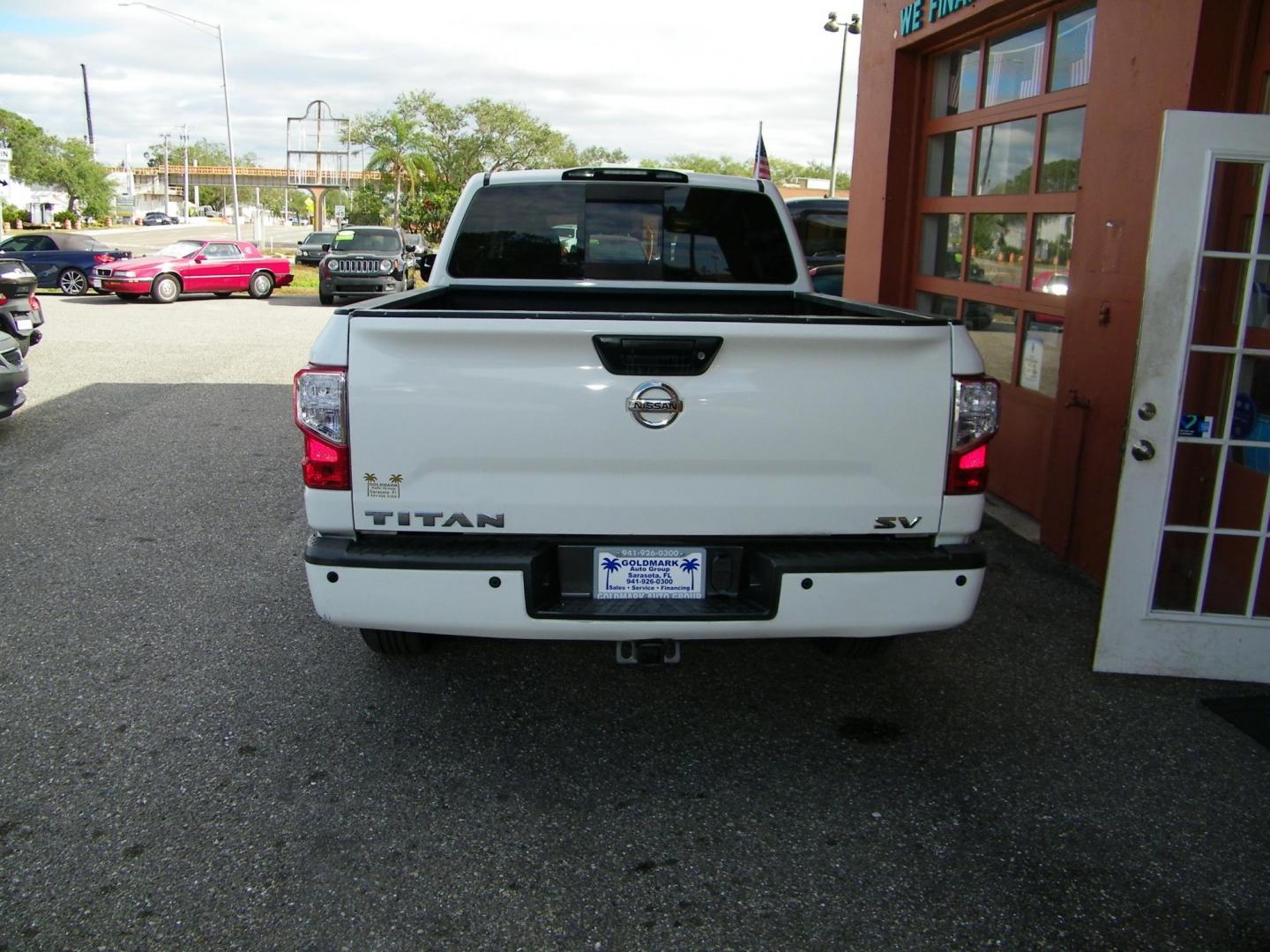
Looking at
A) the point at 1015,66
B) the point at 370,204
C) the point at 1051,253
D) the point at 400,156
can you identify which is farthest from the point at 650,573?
the point at 370,204

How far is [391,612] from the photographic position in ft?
10.9

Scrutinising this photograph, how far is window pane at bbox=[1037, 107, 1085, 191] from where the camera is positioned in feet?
20.5

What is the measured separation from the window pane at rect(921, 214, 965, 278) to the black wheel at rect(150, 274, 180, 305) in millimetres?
18776

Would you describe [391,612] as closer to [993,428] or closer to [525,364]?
[525,364]

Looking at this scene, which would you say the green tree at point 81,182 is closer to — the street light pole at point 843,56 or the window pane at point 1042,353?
the street light pole at point 843,56

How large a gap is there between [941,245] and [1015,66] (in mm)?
1630

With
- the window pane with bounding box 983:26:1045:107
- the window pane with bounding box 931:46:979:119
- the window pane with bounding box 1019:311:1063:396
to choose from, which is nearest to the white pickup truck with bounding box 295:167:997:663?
the window pane with bounding box 1019:311:1063:396

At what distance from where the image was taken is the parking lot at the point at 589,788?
2.80 meters

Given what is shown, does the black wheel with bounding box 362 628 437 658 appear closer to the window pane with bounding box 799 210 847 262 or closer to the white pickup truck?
the white pickup truck

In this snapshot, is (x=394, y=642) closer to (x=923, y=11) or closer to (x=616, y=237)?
(x=616, y=237)

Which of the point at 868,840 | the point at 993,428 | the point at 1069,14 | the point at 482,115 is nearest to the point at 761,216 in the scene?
the point at 993,428

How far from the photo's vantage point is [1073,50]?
6336 mm

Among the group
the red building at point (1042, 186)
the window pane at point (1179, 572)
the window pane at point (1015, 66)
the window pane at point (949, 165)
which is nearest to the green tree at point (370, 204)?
the red building at point (1042, 186)

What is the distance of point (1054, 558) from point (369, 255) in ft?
65.4
